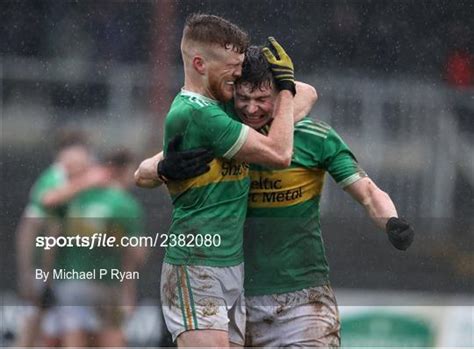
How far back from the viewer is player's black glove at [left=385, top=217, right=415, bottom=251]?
150 inches

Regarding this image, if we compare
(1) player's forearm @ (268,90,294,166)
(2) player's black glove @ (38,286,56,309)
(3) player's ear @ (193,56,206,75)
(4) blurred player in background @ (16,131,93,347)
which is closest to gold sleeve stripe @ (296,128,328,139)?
(1) player's forearm @ (268,90,294,166)

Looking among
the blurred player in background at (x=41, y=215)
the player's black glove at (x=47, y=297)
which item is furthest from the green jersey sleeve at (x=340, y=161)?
the player's black glove at (x=47, y=297)

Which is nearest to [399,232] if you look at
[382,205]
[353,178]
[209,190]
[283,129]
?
[382,205]

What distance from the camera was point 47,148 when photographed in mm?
3672

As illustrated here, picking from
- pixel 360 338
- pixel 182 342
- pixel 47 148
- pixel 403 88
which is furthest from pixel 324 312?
pixel 47 148

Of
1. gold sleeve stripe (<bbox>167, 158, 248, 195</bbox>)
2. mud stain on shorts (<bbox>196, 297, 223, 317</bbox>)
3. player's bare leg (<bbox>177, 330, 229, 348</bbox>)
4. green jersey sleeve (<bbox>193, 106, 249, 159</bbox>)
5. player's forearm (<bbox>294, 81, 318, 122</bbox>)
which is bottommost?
player's bare leg (<bbox>177, 330, 229, 348</bbox>)

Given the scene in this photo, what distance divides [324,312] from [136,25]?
104cm

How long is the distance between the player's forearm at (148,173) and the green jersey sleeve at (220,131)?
14cm

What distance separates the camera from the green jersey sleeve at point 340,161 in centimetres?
384

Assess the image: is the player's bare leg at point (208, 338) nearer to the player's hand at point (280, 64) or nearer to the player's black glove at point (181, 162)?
the player's black glove at point (181, 162)

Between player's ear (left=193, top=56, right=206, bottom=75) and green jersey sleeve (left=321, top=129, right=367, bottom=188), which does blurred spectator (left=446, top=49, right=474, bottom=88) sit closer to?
green jersey sleeve (left=321, top=129, right=367, bottom=188)

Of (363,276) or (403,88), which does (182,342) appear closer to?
(363,276)

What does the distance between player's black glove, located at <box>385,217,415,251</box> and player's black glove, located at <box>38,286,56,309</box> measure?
3.19 ft

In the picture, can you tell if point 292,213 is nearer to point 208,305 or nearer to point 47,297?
point 208,305
